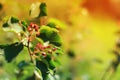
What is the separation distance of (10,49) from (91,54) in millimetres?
3258

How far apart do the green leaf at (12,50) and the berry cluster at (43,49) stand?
0.07 m

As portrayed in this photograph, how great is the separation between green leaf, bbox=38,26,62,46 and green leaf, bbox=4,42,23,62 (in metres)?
0.11

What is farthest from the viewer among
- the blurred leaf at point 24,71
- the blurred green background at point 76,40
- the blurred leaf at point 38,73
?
the blurred green background at point 76,40

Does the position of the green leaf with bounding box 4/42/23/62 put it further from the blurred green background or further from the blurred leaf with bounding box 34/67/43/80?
the blurred green background

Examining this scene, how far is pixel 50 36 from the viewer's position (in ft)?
7.52

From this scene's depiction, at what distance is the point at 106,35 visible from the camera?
6.56 m

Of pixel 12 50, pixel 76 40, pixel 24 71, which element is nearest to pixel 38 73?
pixel 12 50

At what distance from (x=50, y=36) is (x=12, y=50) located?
0.56ft

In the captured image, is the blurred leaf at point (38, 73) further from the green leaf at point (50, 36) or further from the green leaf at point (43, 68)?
the green leaf at point (50, 36)

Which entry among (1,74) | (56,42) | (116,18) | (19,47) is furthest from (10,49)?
(116,18)

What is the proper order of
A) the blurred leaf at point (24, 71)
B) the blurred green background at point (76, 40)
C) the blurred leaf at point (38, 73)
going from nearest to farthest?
the blurred leaf at point (38, 73) → the blurred leaf at point (24, 71) → the blurred green background at point (76, 40)

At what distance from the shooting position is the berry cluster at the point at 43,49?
2.24m

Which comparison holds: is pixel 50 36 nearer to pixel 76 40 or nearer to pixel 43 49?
pixel 43 49

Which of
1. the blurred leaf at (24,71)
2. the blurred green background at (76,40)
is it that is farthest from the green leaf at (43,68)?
the blurred green background at (76,40)
